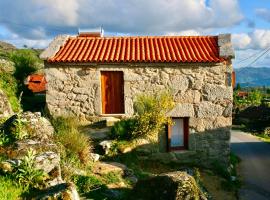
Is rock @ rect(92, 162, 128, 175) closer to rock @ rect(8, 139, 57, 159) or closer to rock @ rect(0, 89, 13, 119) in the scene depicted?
rock @ rect(8, 139, 57, 159)

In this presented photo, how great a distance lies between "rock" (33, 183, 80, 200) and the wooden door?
328 inches

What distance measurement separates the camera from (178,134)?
1423 cm

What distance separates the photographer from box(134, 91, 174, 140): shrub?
521 inches

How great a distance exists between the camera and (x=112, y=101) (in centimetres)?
1430

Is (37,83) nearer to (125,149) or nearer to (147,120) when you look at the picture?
(125,149)

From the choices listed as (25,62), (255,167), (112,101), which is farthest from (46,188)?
(25,62)

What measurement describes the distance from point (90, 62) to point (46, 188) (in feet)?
26.9

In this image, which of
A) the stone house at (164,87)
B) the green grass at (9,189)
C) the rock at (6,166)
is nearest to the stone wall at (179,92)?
the stone house at (164,87)

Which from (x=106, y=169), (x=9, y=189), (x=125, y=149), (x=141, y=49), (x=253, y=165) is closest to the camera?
(x=9, y=189)

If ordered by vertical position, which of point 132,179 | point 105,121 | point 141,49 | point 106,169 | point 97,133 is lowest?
point 132,179

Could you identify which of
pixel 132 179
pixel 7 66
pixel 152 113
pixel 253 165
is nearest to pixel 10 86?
pixel 7 66

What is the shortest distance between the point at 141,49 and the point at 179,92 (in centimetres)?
251

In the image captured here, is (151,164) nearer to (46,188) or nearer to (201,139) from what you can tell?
(201,139)

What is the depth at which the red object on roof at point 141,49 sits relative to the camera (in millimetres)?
13875
